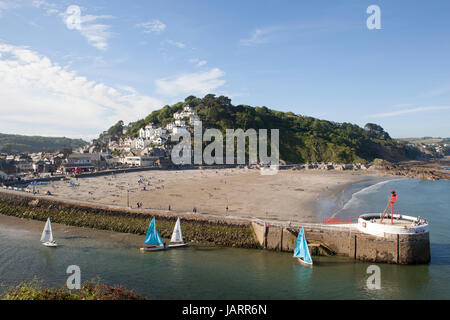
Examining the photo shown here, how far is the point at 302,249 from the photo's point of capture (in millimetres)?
22000

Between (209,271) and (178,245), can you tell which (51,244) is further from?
(209,271)

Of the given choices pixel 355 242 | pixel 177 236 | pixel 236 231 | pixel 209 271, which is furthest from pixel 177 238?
pixel 355 242

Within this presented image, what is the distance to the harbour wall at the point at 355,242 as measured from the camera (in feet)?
71.5

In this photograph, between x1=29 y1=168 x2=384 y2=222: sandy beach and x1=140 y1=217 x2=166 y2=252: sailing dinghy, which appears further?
x1=29 y1=168 x2=384 y2=222: sandy beach

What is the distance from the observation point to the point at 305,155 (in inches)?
4823

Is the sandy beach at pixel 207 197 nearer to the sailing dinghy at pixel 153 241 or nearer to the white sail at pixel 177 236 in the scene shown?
the white sail at pixel 177 236

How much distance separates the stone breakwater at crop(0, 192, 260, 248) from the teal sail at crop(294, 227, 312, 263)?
3.98m

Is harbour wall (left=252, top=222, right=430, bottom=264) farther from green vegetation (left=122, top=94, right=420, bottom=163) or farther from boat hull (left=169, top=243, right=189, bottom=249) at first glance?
green vegetation (left=122, top=94, right=420, bottom=163)

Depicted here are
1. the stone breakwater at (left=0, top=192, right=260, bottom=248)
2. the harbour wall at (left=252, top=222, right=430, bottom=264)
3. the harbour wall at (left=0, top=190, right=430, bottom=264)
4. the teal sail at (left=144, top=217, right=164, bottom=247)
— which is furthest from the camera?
the stone breakwater at (left=0, top=192, right=260, bottom=248)

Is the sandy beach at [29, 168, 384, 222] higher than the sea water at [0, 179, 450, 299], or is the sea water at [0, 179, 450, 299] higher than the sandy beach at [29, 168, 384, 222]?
the sandy beach at [29, 168, 384, 222]

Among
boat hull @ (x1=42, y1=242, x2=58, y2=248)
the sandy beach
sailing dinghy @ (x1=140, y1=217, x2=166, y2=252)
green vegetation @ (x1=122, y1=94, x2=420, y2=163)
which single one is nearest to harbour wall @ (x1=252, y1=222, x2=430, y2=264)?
the sandy beach

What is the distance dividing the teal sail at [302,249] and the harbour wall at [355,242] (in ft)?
5.13

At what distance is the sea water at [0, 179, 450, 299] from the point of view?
1784 cm

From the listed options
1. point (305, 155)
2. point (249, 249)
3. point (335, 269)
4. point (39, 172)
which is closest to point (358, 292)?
point (335, 269)
